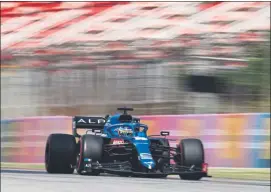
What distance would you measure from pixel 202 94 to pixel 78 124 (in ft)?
15.9

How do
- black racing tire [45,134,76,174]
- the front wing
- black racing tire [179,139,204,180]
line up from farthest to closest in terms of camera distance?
1. black racing tire [45,134,76,174]
2. black racing tire [179,139,204,180]
3. the front wing

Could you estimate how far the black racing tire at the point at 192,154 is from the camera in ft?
39.6

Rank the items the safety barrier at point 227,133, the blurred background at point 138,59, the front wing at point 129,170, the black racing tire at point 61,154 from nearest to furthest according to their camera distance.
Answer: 1. the front wing at point 129,170
2. the black racing tire at point 61,154
3. the safety barrier at point 227,133
4. the blurred background at point 138,59

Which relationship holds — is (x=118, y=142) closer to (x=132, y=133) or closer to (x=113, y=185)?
(x=132, y=133)

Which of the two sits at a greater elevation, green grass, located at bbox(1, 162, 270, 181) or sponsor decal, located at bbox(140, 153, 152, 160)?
sponsor decal, located at bbox(140, 153, 152, 160)

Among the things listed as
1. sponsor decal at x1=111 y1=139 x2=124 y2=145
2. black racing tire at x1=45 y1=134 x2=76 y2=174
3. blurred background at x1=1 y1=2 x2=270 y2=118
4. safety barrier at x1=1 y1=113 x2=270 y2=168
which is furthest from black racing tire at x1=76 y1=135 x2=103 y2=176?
blurred background at x1=1 y1=2 x2=270 y2=118

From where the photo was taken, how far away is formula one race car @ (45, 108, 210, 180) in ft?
39.2

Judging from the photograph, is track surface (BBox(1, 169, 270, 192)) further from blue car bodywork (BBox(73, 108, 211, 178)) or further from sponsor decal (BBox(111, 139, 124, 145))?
sponsor decal (BBox(111, 139, 124, 145))

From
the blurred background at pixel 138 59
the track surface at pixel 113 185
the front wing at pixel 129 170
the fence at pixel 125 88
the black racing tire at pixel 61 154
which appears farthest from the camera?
the blurred background at pixel 138 59

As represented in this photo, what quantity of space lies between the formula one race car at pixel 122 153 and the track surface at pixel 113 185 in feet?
1.12

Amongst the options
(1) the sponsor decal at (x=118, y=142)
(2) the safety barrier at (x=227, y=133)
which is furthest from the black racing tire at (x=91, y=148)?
(2) the safety barrier at (x=227, y=133)

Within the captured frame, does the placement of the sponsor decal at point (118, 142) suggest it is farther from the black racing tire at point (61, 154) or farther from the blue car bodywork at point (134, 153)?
the black racing tire at point (61, 154)

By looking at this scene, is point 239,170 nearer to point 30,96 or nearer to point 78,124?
point 78,124

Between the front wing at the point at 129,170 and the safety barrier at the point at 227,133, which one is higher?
the safety barrier at the point at 227,133
